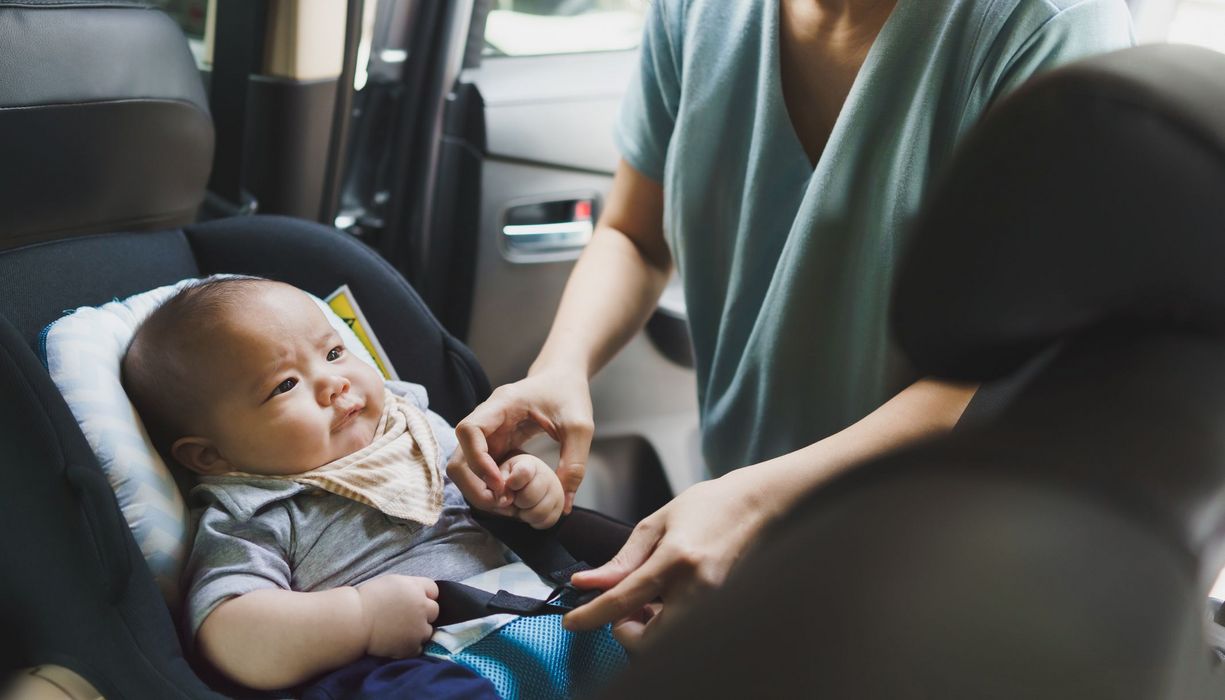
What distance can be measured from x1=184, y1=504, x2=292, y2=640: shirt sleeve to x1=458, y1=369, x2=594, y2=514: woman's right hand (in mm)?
187

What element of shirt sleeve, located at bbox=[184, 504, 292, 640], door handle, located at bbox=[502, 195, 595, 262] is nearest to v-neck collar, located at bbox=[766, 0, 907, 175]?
shirt sleeve, located at bbox=[184, 504, 292, 640]

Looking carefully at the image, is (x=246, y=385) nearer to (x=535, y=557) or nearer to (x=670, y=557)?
(x=535, y=557)

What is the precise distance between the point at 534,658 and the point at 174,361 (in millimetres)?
454

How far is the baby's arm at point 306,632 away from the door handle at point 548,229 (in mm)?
998

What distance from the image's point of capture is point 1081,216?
1.03ft

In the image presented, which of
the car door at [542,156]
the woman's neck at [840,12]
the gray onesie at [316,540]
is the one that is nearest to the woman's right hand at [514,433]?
the gray onesie at [316,540]

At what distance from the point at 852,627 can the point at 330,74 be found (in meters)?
1.43

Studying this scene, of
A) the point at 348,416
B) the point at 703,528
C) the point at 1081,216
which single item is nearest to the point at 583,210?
the point at 348,416

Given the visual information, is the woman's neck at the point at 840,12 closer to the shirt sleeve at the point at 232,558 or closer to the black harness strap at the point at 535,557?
the black harness strap at the point at 535,557

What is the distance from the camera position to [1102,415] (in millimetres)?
312

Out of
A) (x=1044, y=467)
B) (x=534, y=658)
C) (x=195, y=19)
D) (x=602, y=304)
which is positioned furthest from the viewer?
(x=195, y=19)

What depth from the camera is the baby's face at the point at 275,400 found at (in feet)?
2.97

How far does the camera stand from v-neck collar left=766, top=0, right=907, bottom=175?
2.45 ft

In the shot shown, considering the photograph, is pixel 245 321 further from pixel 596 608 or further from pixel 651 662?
pixel 651 662
